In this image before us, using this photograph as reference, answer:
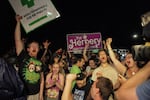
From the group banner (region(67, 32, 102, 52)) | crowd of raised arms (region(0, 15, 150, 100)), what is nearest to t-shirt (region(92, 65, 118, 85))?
crowd of raised arms (region(0, 15, 150, 100))

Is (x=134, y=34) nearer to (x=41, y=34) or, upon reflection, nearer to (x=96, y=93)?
(x=41, y=34)

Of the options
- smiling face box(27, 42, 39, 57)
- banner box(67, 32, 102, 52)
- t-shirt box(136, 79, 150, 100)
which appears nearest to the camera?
t-shirt box(136, 79, 150, 100)

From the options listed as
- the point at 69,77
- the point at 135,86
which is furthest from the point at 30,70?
the point at 135,86

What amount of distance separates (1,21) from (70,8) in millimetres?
5321

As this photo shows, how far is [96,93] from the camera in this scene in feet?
11.1

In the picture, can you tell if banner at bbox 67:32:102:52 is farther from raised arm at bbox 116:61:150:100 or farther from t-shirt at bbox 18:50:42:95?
raised arm at bbox 116:61:150:100

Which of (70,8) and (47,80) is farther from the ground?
(70,8)

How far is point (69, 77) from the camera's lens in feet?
10.5

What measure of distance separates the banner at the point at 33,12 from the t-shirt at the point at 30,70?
0.43 meters

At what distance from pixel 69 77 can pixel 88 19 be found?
14.4 m

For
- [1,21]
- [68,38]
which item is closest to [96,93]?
[68,38]

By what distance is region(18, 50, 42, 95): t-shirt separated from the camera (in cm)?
562

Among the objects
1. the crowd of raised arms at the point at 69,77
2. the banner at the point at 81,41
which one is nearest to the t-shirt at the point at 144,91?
the crowd of raised arms at the point at 69,77

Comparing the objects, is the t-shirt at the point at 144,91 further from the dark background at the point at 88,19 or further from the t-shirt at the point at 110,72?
the dark background at the point at 88,19
